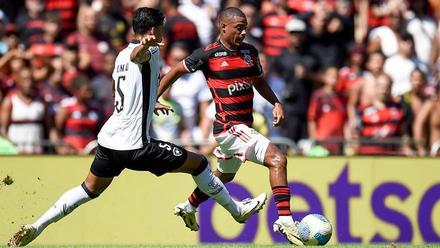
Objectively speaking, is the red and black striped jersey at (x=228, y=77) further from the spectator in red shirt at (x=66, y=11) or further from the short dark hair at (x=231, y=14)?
the spectator in red shirt at (x=66, y=11)

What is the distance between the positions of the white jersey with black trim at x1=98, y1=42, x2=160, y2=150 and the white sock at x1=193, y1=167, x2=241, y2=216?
2.74 feet

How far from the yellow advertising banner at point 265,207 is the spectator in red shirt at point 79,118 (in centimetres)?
183

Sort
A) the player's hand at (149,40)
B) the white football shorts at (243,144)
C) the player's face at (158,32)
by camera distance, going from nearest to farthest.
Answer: the player's hand at (149,40)
the player's face at (158,32)
the white football shorts at (243,144)

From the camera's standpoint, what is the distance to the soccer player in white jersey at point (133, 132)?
10734 mm

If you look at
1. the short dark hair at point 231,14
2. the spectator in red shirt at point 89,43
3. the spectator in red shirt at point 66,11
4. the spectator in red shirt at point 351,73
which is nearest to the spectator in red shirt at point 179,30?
the spectator in red shirt at point 89,43

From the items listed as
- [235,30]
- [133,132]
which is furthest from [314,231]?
[235,30]

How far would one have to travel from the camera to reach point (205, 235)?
1492 centimetres

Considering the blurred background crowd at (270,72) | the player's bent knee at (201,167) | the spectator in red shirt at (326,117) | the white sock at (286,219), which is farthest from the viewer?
the spectator in red shirt at (326,117)

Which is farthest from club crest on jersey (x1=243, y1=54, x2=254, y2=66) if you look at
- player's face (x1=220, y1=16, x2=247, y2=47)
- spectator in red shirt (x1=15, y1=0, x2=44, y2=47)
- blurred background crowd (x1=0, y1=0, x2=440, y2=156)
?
spectator in red shirt (x1=15, y1=0, x2=44, y2=47)

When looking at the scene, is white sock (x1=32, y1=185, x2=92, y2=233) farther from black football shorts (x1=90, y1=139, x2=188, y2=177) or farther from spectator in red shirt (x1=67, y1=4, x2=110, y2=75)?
spectator in red shirt (x1=67, y1=4, x2=110, y2=75)

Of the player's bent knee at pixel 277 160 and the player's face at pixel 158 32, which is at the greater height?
the player's face at pixel 158 32

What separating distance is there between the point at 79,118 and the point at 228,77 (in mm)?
4989

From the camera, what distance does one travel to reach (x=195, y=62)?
11969mm

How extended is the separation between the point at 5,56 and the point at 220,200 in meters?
5.94
